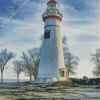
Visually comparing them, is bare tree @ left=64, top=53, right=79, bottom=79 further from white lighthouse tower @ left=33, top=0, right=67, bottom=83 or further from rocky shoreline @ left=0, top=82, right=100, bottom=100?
rocky shoreline @ left=0, top=82, right=100, bottom=100

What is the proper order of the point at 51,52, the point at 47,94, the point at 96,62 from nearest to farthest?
the point at 47,94
the point at 51,52
the point at 96,62

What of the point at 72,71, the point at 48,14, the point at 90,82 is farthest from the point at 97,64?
the point at 48,14

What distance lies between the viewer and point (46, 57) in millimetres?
25891

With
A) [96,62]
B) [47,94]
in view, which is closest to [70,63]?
[96,62]

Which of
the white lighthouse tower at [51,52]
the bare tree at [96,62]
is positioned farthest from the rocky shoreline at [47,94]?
the bare tree at [96,62]

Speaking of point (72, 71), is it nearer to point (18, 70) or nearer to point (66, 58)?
point (66, 58)

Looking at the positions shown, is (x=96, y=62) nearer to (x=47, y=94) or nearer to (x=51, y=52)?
(x=51, y=52)

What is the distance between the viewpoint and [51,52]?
84.5ft

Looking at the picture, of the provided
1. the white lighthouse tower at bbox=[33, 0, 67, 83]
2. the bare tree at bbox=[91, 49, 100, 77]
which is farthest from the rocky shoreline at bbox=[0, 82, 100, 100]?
the bare tree at bbox=[91, 49, 100, 77]

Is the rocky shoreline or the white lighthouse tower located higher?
the white lighthouse tower

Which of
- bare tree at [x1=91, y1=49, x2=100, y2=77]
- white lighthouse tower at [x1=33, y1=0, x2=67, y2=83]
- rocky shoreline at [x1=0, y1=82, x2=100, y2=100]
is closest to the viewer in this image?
rocky shoreline at [x1=0, y1=82, x2=100, y2=100]

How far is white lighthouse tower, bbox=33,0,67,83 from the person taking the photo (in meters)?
25.2

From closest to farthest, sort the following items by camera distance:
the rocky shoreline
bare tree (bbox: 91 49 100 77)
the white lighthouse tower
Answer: the rocky shoreline
the white lighthouse tower
bare tree (bbox: 91 49 100 77)

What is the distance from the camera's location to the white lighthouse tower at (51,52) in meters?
25.2
